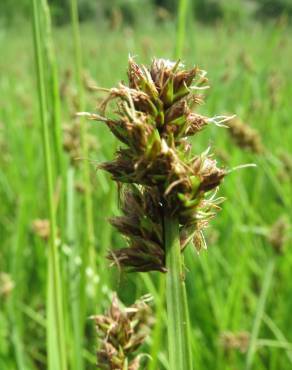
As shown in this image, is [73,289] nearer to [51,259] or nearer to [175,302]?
[51,259]

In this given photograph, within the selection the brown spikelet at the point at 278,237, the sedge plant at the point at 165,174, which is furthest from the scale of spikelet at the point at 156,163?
the brown spikelet at the point at 278,237

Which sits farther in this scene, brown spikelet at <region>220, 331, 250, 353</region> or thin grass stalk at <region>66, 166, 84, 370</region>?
brown spikelet at <region>220, 331, 250, 353</region>

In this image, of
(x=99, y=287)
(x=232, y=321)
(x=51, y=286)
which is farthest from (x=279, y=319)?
(x=51, y=286)

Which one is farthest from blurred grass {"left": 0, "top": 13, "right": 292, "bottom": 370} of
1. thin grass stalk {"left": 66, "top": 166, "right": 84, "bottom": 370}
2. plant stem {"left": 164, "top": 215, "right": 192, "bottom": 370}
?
plant stem {"left": 164, "top": 215, "right": 192, "bottom": 370}

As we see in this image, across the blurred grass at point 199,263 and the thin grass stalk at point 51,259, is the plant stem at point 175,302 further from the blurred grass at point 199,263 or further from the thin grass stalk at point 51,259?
the thin grass stalk at point 51,259

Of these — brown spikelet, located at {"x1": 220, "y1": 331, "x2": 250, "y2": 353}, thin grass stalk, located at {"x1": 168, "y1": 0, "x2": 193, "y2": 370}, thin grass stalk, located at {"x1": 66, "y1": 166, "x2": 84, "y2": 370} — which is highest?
thin grass stalk, located at {"x1": 168, "y1": 0, "x2": 193, "y2": 370}

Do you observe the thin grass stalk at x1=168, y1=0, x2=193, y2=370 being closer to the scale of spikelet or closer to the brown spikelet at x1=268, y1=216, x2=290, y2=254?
the scale of spikelet
